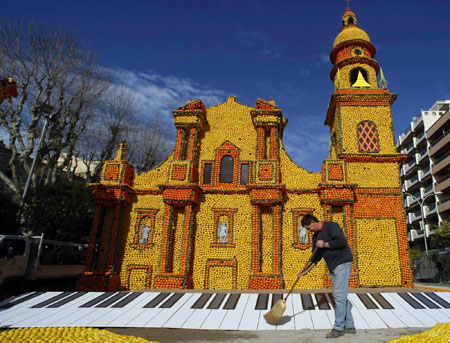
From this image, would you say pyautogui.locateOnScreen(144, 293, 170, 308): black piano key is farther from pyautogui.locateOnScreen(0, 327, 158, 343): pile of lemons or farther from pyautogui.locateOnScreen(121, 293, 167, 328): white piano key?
pyautogui.locateOnScreen(0, 327, 158, 343): pile of lemons

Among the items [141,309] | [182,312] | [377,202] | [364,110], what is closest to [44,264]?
[141,309]

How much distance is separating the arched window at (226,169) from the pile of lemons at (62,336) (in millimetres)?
9819

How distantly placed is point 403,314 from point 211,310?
4018 millimetres

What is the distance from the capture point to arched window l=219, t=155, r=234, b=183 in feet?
48.0

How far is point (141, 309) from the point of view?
22.2 ft

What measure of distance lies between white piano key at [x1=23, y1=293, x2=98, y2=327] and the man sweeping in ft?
17.9

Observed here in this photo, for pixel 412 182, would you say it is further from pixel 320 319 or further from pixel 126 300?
pixel 126 300

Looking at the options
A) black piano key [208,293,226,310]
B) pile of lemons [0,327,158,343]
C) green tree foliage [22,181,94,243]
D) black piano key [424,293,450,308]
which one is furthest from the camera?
green tree foliage [22,181,94,243]

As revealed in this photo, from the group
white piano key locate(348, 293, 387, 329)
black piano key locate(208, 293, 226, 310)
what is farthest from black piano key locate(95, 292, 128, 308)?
white piano key locate(348, 293, 387, 329)

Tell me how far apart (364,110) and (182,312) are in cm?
1349

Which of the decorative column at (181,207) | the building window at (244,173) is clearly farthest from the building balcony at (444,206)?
the decorative column at (181,207)

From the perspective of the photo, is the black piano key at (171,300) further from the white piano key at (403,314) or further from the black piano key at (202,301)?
the white piano key at (403,314)

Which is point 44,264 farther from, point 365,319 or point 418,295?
point 418,295

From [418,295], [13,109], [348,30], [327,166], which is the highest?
[348,30]
